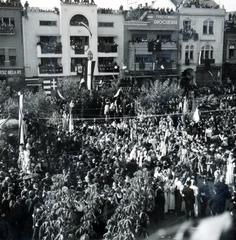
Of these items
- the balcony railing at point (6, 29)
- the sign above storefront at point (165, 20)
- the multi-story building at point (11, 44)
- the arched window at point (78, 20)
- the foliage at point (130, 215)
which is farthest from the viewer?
the sign above storefront at point (165, 20)

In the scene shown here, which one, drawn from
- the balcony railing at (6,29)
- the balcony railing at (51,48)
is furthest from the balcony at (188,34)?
the balcony railing at (6,29)

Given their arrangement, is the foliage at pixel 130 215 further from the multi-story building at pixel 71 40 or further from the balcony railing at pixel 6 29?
the balcony railing at pixel 6 29

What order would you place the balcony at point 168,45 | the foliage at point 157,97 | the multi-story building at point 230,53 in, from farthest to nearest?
the multi-story building at point 230,53 → the balcony at point 168,45 → the foliage at point 157,97

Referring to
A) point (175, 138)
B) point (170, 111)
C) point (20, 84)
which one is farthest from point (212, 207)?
point (20, 84)

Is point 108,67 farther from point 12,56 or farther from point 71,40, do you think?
point 12,56

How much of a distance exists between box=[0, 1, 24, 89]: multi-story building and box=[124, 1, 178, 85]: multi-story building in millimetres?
10316

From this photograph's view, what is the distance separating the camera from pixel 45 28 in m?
39.9

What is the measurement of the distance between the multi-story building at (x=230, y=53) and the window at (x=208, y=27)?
2.04 metres

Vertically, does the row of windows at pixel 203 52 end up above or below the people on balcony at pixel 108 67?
above

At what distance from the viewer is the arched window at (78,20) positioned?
4078cm

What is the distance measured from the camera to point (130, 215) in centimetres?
984

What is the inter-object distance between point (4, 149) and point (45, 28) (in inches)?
913

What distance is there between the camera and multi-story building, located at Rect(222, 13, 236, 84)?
48.1 m

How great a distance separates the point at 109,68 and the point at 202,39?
11235 millimetres
